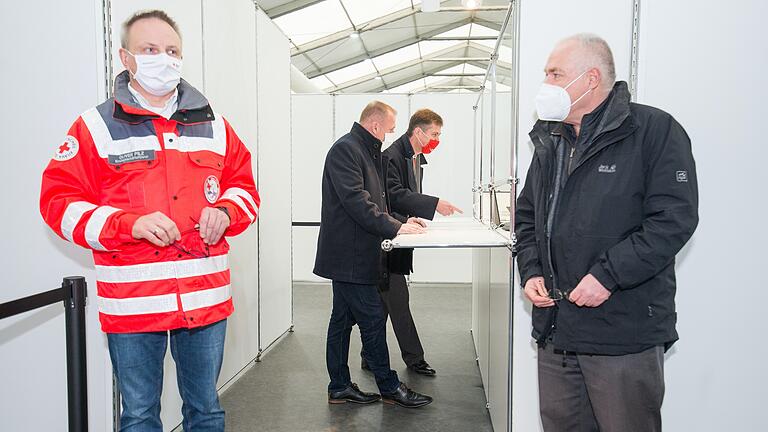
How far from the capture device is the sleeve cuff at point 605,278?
4.62 ft

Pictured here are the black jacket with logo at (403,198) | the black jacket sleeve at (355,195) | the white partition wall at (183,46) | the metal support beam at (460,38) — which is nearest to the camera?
the white partition wall at (183,46)

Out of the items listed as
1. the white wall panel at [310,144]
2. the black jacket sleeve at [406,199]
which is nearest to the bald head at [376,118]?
the black jacket sleeve at [406,199]

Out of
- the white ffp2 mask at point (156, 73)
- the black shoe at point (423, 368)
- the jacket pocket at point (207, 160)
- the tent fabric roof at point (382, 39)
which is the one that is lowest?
the black shoe at point (423, 368)

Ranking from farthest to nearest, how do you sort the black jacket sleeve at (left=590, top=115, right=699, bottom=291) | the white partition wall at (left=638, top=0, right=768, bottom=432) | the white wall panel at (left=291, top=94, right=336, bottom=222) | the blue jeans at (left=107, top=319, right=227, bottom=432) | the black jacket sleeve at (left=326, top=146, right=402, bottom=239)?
the white wall panel at (left=291, top=94, right=336, bottom=222) < the black jacket sleeve at (left=326, top=146, right=402, bottom=239) < the white partition wall at (left=638, top=0, right=768, bottom=432) < the blue jeans at (left=107, top=319, right=227, bottom=432) < the black jacket sleeve at (left=590, top=115, right=699, bottom=291)

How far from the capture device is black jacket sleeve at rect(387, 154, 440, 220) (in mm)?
3428

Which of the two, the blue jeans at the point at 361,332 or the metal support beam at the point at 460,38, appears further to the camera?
the metal support beam at the point at 460,38

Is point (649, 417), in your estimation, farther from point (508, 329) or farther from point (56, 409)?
point (56, 409)

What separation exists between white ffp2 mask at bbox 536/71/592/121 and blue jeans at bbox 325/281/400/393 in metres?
1.42

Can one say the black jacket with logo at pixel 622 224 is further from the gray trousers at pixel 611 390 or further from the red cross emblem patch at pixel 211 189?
the red cross emblem patch at pixel 211 189

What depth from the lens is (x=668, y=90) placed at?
74.4 inches

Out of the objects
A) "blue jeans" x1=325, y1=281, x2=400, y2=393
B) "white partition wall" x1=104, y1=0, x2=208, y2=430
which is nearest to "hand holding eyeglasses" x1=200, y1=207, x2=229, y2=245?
"white partition wall" x1=104, y1=0, x2=208, y2=430

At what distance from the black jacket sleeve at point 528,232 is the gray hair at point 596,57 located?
31 cm

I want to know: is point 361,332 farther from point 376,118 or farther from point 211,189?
point 211,189

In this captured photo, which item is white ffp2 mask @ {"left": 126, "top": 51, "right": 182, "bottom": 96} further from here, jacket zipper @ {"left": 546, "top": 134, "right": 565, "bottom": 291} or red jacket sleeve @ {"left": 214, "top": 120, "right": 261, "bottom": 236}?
jacket zipper @ {"left": 546, "top": 134, "right": 565, "bottom": 291}
